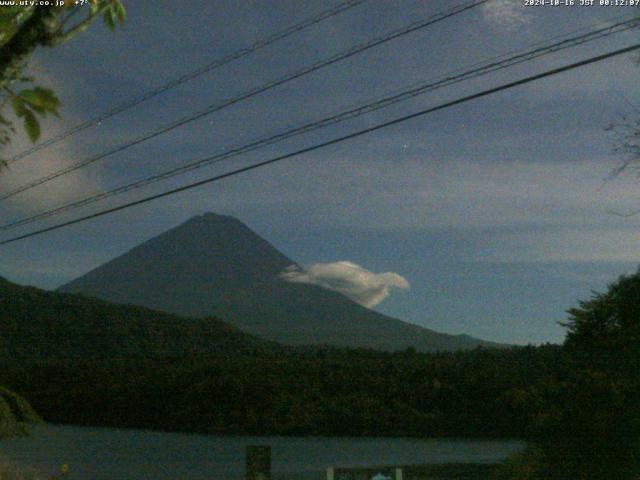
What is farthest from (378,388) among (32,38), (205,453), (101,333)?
(32,38)

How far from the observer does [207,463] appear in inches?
640

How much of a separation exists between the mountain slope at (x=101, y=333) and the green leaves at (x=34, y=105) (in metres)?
25.1

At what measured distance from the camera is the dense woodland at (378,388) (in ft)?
32.8

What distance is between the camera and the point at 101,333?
30.0m

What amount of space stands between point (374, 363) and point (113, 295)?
4381 centimetres

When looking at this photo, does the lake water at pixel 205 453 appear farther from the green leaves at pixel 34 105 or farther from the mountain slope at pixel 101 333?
the green leaves at pixel 34 105

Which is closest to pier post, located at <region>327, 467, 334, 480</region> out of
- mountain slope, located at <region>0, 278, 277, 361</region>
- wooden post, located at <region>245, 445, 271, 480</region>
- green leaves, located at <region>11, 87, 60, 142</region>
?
wooden post, located at <region>245, 445, 271, 480</region>

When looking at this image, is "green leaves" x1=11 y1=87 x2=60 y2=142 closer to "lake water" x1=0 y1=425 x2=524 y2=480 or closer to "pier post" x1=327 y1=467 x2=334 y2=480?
"pier post" x1=327 y1=467 x2=334 y2=480

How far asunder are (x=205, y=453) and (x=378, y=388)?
14.5 ft

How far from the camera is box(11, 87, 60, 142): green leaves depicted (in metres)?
2.75

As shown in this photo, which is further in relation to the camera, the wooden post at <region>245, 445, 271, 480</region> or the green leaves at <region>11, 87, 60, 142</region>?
the wooden post at <region>245, 445, 271, 480</region>

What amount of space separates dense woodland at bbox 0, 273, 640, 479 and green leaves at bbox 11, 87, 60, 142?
8481 mm

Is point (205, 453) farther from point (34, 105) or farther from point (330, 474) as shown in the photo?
point (34, 105)

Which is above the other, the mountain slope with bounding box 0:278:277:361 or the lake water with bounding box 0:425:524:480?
the mountain slope with bounding box 0:278:277:361
